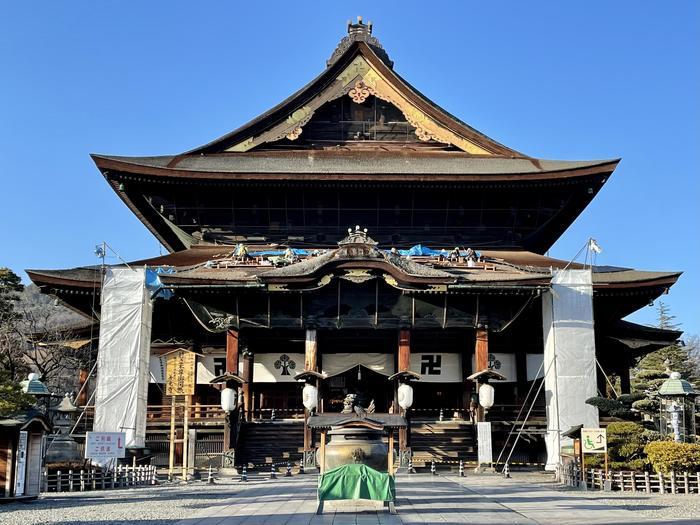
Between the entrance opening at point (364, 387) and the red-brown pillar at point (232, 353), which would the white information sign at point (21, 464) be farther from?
the entrance opening at point (364, 387)

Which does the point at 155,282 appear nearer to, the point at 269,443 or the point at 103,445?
the point at 269,443

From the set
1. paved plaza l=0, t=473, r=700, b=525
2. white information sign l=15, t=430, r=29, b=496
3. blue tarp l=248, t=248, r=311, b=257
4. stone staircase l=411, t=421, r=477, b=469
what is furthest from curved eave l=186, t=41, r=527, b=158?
white information sign l=15, t=430, r=29, b=496

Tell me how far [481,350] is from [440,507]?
1462cm

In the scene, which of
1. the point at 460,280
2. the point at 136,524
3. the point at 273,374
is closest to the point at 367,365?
the point at 273,374

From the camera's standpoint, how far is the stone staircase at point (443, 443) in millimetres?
26844

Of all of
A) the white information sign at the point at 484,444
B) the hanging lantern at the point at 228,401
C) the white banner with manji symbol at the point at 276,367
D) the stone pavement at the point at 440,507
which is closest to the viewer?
the stone pavement at the point at 440,507

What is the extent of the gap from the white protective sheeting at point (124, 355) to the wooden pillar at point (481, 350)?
40.5ft

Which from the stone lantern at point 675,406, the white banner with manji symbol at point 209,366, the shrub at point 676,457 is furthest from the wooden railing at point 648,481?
the white banner with manji symbol at point 209,366

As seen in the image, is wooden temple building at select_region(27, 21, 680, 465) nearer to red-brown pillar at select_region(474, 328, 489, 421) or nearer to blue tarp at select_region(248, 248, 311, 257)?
red-brown pillar at select_region(474, 328, 489, 421)

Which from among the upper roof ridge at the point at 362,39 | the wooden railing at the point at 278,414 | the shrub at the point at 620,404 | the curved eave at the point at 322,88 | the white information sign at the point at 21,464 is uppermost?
the upper roof ridge at the point at 362,39

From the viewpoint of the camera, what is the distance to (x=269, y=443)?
28.1 metres

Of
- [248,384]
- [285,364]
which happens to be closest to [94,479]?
[248,384]

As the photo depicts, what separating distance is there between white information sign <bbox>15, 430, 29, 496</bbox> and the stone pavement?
4533 mm

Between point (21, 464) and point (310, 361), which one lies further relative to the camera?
point (310, 361)
